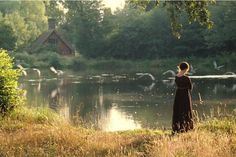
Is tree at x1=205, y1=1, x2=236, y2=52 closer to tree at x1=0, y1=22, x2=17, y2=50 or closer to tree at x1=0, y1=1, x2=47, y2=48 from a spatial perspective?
tree at x1=0, y1=22, x2=17, y2=50

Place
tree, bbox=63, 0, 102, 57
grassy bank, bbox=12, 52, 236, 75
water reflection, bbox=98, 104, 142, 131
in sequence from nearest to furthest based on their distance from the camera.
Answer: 1. water reflection, bbox=98, 104, 142, 131
2. grassy bank, bbox=12, 52, 236, 75
3. tree, bbox=63, 0, 102, 57

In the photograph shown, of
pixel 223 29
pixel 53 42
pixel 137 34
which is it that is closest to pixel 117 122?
pixel 223 29

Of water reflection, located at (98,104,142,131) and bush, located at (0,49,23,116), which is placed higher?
bush, located at (0,49,23,116)

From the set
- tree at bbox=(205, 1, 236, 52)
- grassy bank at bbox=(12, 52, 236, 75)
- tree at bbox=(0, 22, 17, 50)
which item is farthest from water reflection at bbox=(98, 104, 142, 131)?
tree at bbox=(0, 22, 17, 50)

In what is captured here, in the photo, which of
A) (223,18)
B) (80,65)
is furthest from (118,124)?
(80,65)

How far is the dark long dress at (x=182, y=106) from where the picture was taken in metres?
12.4

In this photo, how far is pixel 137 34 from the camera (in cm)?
6656

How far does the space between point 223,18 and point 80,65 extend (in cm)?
2348

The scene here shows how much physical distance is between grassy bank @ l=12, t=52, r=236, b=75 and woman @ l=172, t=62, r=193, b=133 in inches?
1622

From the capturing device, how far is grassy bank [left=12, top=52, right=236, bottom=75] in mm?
54906

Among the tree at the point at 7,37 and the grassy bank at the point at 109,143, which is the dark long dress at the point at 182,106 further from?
the tree at the point at 7,37

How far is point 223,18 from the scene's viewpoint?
56875mm

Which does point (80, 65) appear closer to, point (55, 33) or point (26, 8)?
point (55, 33)

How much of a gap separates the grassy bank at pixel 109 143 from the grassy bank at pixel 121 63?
42246 mm
